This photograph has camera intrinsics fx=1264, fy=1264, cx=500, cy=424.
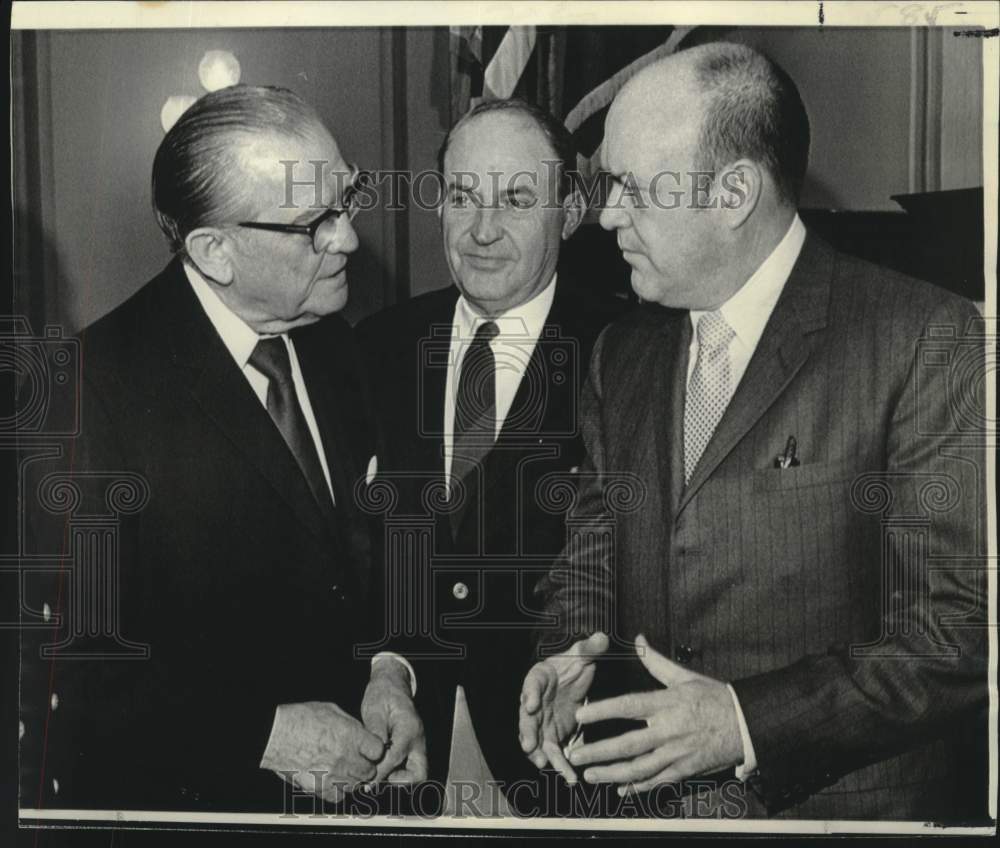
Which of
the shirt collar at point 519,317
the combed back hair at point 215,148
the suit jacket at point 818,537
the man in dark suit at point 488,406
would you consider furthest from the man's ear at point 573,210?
the combed back hair at point 215,148

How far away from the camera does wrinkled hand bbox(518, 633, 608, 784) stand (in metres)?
2.66

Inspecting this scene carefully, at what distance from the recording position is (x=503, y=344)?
267cm

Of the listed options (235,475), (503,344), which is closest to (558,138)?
(503,344)

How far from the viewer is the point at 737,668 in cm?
260

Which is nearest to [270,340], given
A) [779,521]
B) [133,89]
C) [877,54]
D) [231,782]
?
[133,89]

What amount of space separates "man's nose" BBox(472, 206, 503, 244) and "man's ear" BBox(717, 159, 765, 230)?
46 cm

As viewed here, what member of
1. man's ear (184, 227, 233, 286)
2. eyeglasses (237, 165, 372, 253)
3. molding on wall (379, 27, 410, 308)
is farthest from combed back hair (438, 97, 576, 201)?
man's ear (184, 227, 233, 286)

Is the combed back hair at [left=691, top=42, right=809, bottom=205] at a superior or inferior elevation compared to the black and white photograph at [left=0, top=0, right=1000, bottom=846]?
superior

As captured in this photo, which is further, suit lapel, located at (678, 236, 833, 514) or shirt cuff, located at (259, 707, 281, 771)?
shirt cuff, located at (259, 707, 281, 771)

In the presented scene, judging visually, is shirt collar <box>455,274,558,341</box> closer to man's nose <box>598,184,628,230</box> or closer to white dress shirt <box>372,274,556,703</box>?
white dress shirt <box>372,274,556,703</box>

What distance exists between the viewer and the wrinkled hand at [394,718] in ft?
8.80

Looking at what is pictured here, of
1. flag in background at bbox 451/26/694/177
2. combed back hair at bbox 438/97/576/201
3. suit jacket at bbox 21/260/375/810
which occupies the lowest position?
suit jacket at bbox 21/260/375/810

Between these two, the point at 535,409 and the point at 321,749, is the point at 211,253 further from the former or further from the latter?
the point at 321,749

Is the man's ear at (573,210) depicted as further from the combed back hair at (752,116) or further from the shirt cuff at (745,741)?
the shirt cuff at (745,741)
